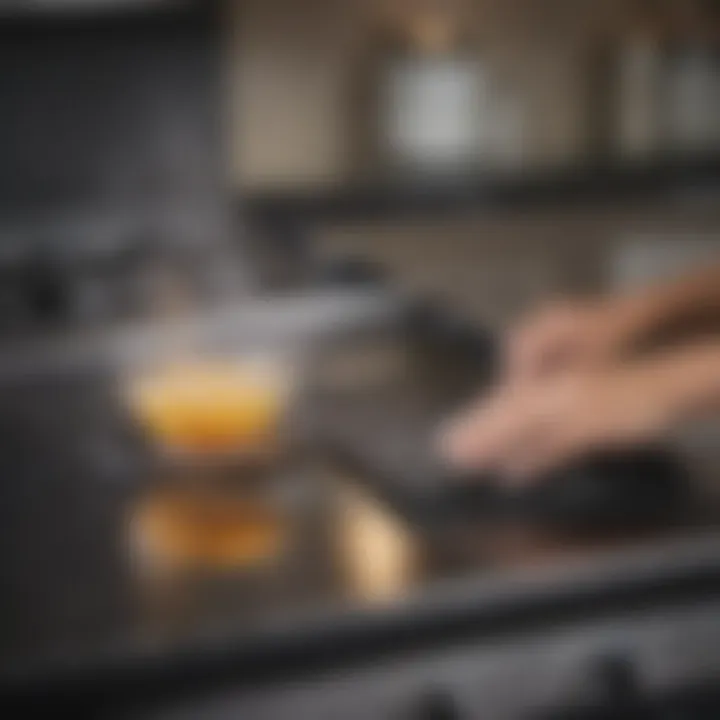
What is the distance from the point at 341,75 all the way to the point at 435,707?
44 centimetres

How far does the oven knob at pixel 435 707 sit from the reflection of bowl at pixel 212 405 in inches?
8.7

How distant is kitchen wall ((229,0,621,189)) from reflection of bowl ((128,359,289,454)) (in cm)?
12

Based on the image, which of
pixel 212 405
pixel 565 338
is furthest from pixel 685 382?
pixel 212 405

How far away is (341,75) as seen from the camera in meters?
0.98

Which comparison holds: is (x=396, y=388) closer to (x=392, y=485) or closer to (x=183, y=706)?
(x=392, y=485)

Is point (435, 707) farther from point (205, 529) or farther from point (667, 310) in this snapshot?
point (667, 310)

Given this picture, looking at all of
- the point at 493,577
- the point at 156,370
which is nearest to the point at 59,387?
the point at 156,370

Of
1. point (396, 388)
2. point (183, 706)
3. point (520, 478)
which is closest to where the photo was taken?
point (183, 706)

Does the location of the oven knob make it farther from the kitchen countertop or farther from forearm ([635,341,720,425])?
forearm ([635,341,720,425])

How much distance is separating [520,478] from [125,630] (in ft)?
0.81

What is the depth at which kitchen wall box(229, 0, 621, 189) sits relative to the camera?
955 mm

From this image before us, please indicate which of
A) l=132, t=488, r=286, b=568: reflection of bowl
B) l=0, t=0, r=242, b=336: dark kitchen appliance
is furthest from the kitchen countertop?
l=0, t=0, r=242, b=336: dark kitchen appliance

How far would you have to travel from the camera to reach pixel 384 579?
708 millimetres

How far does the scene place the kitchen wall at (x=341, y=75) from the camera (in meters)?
0.95
